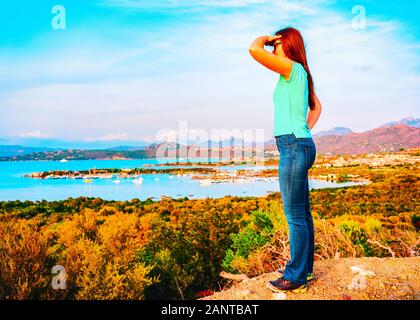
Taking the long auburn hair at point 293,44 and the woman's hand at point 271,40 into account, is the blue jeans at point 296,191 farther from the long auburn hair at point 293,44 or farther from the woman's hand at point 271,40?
the woman's hand at point 271,40

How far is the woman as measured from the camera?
276 cm

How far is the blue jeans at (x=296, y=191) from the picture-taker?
9.08 feet

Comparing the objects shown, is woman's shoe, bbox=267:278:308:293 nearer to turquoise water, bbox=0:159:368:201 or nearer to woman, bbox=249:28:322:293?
woman, bbox=249:28:322:293

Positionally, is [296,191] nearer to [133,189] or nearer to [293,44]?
[293,44]

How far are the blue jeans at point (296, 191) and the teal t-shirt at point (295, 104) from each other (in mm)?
50

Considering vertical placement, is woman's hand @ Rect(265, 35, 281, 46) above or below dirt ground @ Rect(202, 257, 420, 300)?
above

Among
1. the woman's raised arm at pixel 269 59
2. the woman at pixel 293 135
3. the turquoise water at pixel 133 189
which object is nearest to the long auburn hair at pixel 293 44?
the woman at pixel 293 135

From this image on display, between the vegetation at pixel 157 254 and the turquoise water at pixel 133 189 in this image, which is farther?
the turquoise water at pixel 133 189

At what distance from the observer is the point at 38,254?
167 inches

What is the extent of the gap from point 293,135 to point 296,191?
1.31ft

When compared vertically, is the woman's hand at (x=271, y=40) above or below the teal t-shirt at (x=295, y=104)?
above

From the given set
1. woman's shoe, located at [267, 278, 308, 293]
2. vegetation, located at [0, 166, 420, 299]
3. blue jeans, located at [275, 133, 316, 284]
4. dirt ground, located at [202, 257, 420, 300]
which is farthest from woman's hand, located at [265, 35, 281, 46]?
vegetation, located at [0, 166, 420, 299]
